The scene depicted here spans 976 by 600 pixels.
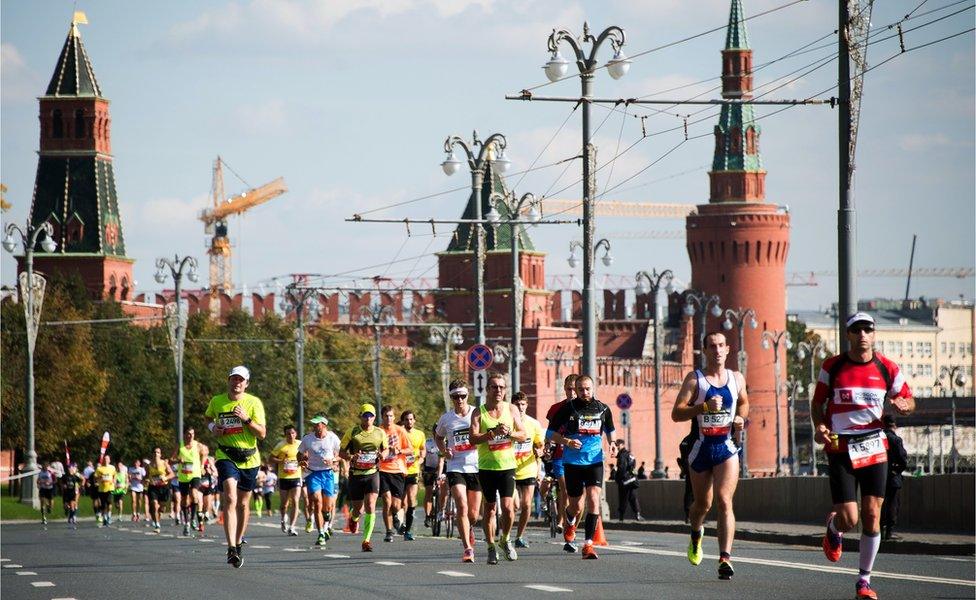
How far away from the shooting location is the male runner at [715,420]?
626 inches

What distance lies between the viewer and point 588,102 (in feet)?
108

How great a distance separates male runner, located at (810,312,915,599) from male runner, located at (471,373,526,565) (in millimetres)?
5374

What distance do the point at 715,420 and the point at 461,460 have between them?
6.35 m

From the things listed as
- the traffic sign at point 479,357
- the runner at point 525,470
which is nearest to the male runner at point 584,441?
the runner at point 525,470

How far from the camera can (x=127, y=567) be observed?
870 inches

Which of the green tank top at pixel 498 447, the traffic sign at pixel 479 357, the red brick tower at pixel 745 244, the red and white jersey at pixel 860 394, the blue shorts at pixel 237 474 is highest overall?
the red brick tower at pixel 745 244

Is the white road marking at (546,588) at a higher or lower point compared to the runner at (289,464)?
lower

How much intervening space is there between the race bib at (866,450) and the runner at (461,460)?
21.9 feet

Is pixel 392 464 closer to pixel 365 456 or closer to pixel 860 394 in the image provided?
pixel 365 456

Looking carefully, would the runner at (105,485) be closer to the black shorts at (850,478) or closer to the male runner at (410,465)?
the male runner at (410,465)

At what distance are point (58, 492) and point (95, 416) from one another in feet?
18.7

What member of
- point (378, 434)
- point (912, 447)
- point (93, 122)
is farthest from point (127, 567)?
point (912, 447)

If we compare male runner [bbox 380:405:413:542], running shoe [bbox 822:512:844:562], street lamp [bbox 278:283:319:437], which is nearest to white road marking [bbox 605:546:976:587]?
running shoe [bbox 822:512:844:562]

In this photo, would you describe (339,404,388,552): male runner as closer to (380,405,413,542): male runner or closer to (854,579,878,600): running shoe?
(380,405,413,542): male runner
